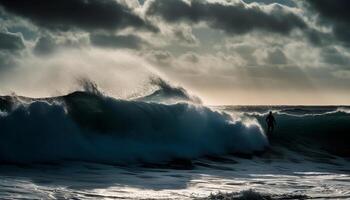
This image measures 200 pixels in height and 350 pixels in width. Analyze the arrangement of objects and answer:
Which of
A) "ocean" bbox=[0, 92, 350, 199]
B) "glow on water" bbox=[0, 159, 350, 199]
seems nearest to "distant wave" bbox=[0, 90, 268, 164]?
"ocean" bbox=[0, 92, 350, 199]

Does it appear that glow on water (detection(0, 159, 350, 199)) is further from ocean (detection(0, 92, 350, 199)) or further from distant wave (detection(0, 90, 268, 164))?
distant wave (detection(0, 90, 268, 164))

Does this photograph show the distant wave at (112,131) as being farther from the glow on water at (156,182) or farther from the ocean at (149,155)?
the glow on water at (156,182)

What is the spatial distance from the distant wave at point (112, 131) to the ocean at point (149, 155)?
4 cm

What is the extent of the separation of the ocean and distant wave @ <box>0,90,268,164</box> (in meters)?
0.04

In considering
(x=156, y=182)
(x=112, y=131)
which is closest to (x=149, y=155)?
(x=112, y=131)

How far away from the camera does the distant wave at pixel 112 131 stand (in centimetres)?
1784

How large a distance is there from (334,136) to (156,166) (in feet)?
62.7

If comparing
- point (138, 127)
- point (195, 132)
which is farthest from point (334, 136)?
point (138, 127)

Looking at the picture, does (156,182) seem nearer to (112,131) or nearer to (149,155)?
(149,155)

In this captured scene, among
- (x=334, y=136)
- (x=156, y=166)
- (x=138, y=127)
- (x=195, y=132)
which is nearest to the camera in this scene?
(x=156, y=166)

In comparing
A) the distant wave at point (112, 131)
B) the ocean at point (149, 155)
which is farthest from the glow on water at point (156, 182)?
the distant wave at point (112, 131)

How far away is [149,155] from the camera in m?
19.9

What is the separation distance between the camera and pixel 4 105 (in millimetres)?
18625

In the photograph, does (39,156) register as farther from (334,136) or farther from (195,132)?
(334,136)
